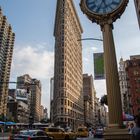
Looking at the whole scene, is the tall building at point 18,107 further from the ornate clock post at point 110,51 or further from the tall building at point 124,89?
the ornate clock post at point 110,51

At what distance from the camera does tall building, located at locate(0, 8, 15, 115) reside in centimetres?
13175

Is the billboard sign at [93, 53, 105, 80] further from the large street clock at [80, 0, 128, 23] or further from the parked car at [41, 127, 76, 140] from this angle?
the parked car at [41, 127, 76, 140]

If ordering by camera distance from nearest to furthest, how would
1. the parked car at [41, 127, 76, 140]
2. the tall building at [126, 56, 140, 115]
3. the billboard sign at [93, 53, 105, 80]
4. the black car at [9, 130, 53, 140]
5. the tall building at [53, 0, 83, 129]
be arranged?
the billboard sign at [93, 53, 105, 80] < the black car at [9, 130, 53, 140] < the parked car at [41, 127, 76, 140] < the tall building at [126, 56, 140, 115] < the tall building at [53, 0, 83, 129]

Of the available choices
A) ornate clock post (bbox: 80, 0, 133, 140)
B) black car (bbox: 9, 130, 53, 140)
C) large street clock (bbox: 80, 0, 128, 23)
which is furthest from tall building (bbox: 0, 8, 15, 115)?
ornate clock post (bbox: 80, 0, 133, 140)

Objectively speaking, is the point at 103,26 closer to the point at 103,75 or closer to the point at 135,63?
the point at 103,75

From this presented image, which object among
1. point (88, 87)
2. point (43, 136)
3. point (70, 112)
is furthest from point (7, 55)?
point (43, 136)

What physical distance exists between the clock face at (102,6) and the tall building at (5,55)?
12304 centimetres

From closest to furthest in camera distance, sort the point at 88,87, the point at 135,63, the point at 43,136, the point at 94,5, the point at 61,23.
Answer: the point at 94,5
the point at 43,136
the point at 135,63
the point at 61,23
the point at 88,87

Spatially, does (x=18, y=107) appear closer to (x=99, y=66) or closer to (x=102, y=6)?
(x=99, y=66)

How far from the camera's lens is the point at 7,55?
14312 cm

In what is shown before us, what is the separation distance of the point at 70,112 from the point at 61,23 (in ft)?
148

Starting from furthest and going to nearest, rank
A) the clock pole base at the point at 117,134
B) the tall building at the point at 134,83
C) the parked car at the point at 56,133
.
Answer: the tall building at the point at 134,83, the parked car at the point at 56,133, the clock pole base at the point at 117,134

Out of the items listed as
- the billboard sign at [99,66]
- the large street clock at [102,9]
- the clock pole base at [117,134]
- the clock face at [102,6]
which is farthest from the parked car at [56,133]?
the clock face at [102,6]

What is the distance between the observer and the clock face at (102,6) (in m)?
13.6
